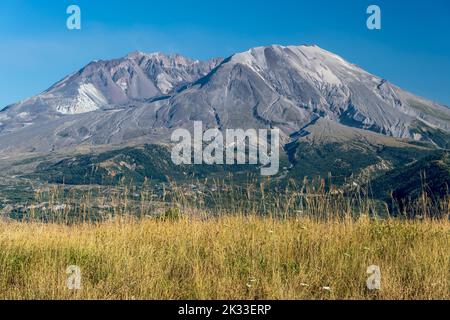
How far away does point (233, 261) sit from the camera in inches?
316

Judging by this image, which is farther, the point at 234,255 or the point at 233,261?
the point at 234,255

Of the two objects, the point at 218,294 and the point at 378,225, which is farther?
the point at 378,225

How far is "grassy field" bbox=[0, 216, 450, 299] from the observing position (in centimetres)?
673

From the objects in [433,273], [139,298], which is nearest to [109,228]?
[139,298]

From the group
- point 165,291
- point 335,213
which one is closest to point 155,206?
point 335,213

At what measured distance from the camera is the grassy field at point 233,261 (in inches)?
A: 265

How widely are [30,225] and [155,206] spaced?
374 centimetres

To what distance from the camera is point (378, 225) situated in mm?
9859
